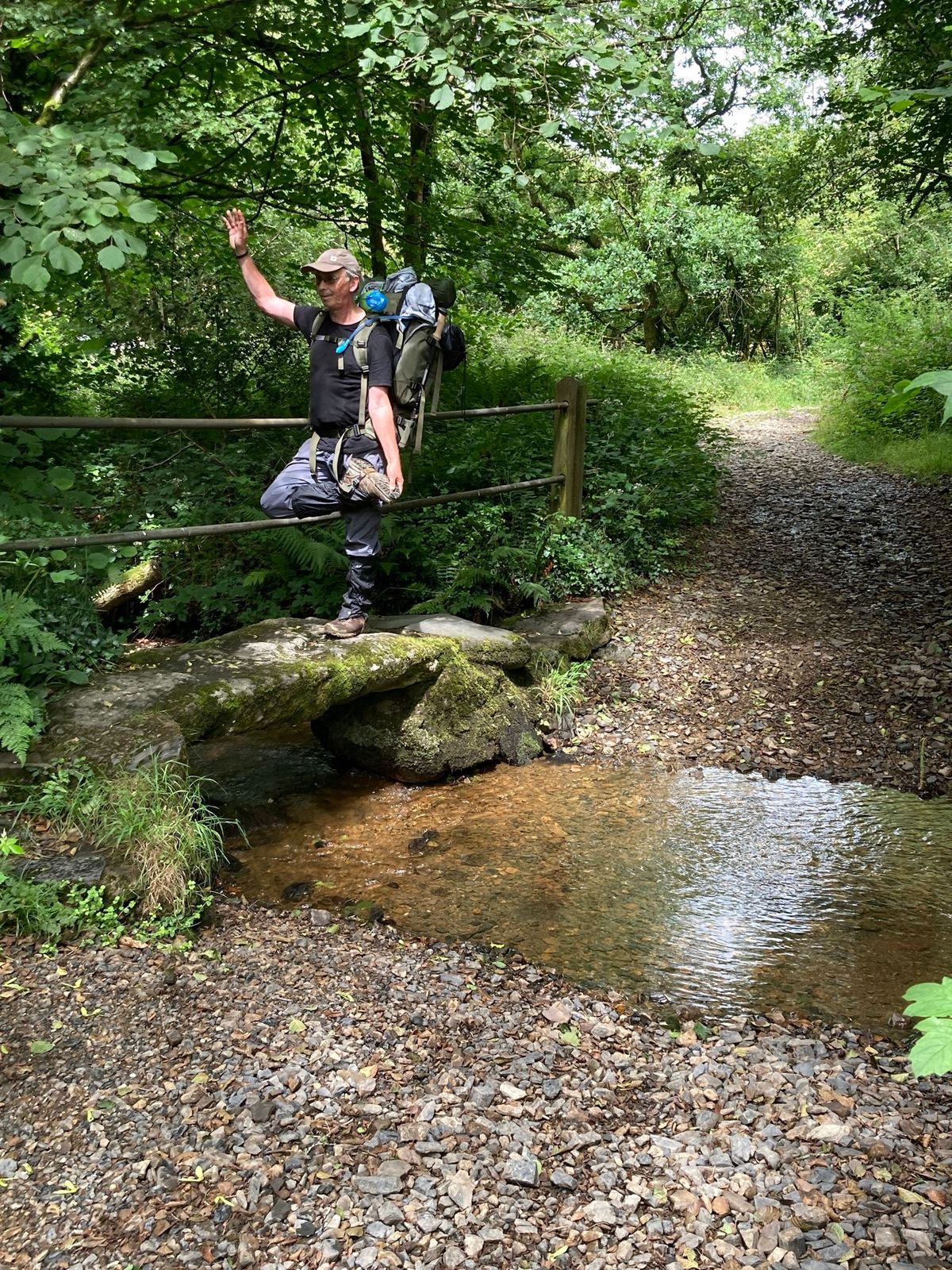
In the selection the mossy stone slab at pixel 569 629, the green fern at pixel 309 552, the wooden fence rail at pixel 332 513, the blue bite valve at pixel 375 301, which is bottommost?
the mossy stone slab at pixel 569 629

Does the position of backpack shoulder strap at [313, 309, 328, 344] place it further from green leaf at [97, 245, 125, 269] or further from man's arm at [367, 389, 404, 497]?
green leaf at [97, 245, 125, 269]

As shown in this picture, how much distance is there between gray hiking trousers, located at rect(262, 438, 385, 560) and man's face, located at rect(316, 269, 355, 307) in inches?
28.8

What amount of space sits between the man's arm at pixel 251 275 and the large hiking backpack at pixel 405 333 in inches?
8.7

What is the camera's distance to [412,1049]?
9.95ft

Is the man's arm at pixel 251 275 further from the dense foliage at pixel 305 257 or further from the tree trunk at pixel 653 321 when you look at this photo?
the tree trunk at pixel 653 321

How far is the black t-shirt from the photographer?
4379 millimetres

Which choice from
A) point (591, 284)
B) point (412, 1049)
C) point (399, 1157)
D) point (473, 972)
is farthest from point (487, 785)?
point (591, 284)

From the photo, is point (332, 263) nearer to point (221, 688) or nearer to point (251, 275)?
point (251, 275)

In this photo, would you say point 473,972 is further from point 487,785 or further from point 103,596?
point 103,596

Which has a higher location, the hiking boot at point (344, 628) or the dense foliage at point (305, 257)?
the dense foliage at point (305, 257)

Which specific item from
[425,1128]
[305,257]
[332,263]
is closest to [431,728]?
[332,263]

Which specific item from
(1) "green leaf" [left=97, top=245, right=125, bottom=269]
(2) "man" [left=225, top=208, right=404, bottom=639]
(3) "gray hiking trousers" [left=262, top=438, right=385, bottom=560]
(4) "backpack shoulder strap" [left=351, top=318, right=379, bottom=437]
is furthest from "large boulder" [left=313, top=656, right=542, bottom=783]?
(1) "green leaf" [left=97, top=245, right=125, bottom=269]

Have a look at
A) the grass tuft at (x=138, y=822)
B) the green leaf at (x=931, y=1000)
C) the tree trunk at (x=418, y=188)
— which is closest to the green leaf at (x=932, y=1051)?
the green leaf at (x=931, y=1000)

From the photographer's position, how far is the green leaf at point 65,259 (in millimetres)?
2981
